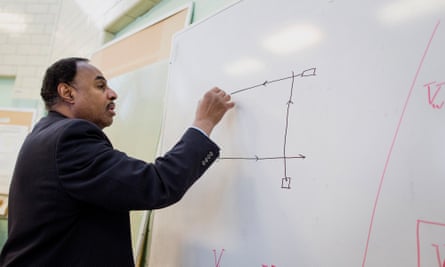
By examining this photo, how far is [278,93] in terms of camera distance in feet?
2.28

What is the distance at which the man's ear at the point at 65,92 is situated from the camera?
873 millimetres

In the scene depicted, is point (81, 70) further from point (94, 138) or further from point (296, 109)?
point (296, 109)

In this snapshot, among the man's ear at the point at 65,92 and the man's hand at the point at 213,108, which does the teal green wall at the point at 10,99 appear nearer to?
the man's ear at the point at 65,92

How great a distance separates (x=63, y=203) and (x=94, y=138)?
0.53 feet

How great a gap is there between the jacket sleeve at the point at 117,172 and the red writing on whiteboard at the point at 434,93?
456 millimetres

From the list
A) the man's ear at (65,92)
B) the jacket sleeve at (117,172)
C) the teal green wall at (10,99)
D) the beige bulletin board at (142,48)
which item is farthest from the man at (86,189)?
the teal green wall at (10,99)

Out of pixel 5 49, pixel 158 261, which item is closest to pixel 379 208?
pixel 158 261

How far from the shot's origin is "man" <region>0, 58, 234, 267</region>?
66 centimetres

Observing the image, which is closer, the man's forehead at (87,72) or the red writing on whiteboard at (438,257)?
the red writing on whiteboard at (438,257)

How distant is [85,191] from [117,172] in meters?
0.08

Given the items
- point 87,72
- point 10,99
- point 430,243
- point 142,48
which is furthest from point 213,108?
point 10,99

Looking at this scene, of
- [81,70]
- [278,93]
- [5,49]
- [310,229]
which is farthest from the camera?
[5,49]

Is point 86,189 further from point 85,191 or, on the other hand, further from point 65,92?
point 65,92

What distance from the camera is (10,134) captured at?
2146mm
